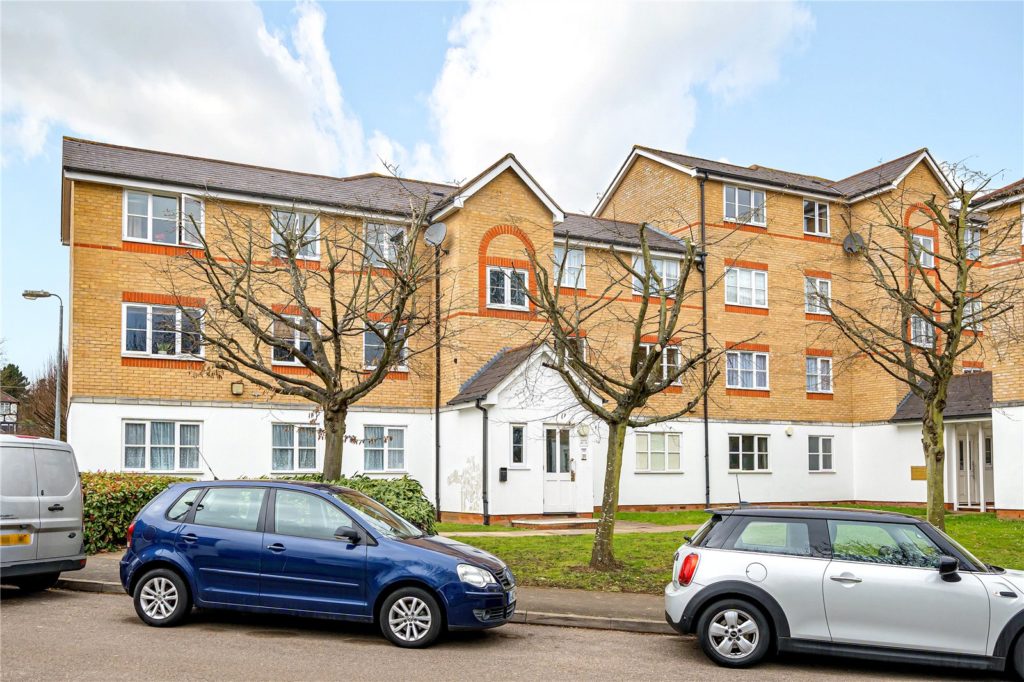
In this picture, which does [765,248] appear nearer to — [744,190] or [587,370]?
[744,190]

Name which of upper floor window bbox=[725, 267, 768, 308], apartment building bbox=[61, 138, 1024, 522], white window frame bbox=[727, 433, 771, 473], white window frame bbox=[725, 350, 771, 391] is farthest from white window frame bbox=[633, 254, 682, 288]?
white window frame bbox=[727, 433, 771, 473]

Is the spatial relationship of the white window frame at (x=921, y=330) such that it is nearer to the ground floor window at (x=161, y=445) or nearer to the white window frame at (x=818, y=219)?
the white window frame at (x=818, y=219)

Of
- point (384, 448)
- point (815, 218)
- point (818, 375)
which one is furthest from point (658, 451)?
point (815, 218)

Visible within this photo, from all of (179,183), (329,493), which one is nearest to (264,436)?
(179,183)

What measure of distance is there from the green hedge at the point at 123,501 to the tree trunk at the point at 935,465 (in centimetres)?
757

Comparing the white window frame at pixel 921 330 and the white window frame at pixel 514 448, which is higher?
the white window frame at pixel 921 330

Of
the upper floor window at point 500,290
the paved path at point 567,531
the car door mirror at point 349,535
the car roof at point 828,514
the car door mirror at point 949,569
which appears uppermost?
the upper floor window at point 500,290

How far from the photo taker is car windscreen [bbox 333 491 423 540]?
9.44 m

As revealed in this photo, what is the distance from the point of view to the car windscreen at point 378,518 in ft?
31.0

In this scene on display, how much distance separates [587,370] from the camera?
13266 millimetres

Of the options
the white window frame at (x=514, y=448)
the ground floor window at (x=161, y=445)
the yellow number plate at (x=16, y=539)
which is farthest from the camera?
the white window frame at (x=514, y=448)

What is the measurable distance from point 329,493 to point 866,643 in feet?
17.2

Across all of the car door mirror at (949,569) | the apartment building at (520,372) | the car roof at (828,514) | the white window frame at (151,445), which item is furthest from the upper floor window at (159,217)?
the car door mirror at (949,569)

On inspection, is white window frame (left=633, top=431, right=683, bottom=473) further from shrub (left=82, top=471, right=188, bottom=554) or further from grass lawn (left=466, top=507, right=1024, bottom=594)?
shrub (left=82, top=471, right=188, bottom=554)
